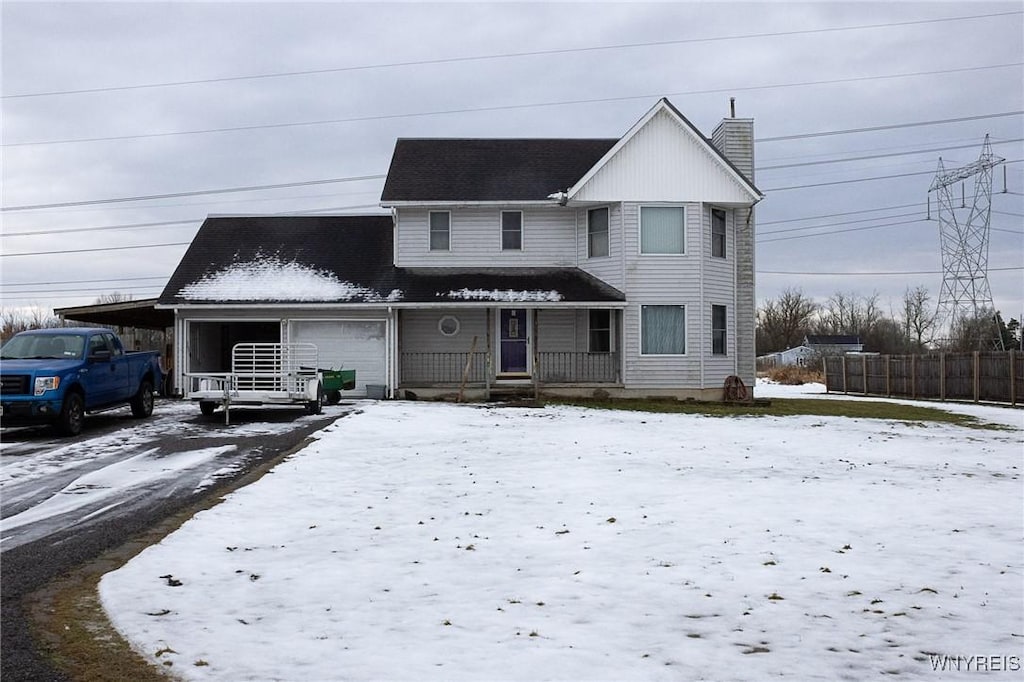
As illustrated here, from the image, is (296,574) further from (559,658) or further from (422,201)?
(422,201)

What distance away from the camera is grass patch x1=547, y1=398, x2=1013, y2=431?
21.0 meters

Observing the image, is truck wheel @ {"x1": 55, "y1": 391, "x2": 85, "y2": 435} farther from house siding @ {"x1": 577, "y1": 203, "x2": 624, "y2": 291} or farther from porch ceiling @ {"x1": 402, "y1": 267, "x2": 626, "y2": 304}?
house siding @ {"x1": 577, "y1": 203, "x2": 624, "y2": 291}

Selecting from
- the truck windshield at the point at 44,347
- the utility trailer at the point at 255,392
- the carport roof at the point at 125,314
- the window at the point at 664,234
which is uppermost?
the window at the point at 664,234

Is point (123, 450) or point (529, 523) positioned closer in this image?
point (529, 523)

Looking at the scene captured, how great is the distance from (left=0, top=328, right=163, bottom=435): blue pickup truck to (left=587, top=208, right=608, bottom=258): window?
12496mm

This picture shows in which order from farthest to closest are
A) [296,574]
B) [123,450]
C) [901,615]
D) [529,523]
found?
[123,450]
[529,523]
[296,574]
[901,615]

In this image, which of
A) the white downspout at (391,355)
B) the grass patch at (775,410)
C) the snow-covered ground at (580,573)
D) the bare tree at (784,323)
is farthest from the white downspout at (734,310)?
the bare tree at (784,323)

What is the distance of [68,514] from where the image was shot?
904cm

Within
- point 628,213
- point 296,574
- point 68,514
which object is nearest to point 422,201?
point 628,213

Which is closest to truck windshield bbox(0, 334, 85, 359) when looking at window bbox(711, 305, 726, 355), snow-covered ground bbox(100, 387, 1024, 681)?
snow-covered ground bbox(100, 387, 1024, 681)

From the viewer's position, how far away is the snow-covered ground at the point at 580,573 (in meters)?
4.94

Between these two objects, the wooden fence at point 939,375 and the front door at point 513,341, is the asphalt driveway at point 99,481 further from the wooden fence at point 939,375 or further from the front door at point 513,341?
the wooden fence at point 939,375

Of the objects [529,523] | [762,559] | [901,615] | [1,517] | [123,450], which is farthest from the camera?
[123,450]

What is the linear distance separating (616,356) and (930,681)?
65.9 feet
